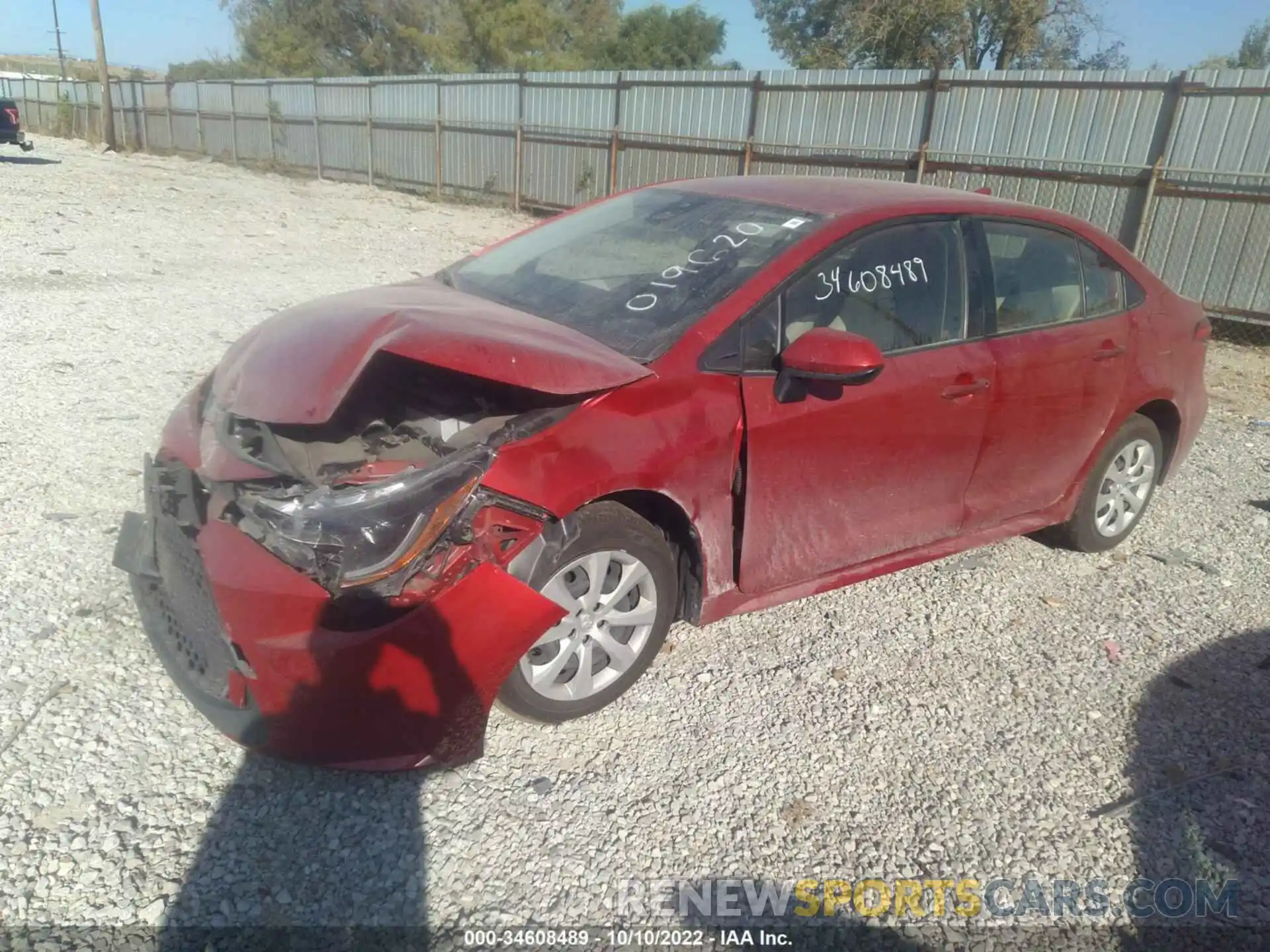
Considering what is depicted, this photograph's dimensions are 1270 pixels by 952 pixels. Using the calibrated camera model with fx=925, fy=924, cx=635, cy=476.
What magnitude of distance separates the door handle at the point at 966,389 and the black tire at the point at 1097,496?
109 centimetres

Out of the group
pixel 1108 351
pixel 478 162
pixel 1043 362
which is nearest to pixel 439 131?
pixel 478 162

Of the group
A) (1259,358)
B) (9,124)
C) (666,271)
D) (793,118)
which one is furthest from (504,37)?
(666,271)

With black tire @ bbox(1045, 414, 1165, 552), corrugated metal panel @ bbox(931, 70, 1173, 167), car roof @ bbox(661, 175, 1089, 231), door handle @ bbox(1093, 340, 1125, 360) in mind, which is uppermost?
corrugated metal panel @ bbox(931, 70, 1173, 167)

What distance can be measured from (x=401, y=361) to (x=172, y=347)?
190 inches

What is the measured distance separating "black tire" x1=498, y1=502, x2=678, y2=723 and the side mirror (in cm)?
67

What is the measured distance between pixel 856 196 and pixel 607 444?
1.58 metres

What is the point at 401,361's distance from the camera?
294cm

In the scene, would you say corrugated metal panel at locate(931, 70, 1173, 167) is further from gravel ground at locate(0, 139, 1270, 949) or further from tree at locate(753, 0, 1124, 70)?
tree at locate(753, 0, 1124, 70)

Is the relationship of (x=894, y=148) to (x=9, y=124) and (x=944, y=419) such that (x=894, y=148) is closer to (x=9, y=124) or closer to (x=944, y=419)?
(x=944, y=419)

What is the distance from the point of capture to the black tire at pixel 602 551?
2.81m

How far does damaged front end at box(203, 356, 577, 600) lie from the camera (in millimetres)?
2469

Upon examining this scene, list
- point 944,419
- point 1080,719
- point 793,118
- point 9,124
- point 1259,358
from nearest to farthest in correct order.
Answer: point 1080,719, point 944,419, point 1259,358, point 793,118, point 9,124

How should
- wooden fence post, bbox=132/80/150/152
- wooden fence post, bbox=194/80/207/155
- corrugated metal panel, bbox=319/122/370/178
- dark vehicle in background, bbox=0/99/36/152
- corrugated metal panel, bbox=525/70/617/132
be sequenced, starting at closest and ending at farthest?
corrugated metal panel, bbox=525/70/617/132 → dark vehicle in background, bbox=0/99/36/152 → corrugated metal panel, bbox=319/122/370/178 → wooden fence post, bbox=194/80/207/155 → wooden fence post, bbox=132/80/150/152

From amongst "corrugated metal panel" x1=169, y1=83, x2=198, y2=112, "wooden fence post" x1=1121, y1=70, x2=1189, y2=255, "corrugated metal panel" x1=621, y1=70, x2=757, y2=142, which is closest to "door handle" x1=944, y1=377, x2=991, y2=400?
"wooden fence post" x1=1121, y1=70, x2=1189, y2=255
